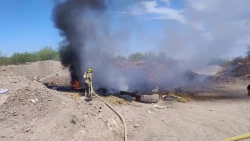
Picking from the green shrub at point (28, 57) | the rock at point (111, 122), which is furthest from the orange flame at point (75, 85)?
the green shrub at point (28, 57)

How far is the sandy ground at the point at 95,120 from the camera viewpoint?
23.2ft

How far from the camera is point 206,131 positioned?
27.6 feet

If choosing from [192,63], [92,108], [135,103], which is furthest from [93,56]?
[192,63]

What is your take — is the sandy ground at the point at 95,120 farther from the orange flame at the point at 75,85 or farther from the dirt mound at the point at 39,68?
the dirt mound at the point at 39,68

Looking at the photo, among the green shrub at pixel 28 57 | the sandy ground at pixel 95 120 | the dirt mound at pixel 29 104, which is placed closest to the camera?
the sandy ground at pixel 95 120

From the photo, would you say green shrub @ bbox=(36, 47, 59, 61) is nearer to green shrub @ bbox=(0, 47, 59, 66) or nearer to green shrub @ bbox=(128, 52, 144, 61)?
green shrub @ bbox=(0, 47, 59, 66)

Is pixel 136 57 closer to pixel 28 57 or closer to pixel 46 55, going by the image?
pixel 46 55

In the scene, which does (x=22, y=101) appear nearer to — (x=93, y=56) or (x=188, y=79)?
(x=93, y=56)

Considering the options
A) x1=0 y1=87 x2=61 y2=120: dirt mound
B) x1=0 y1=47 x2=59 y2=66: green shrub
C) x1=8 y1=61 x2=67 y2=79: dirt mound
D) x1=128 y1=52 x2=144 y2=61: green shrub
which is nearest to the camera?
x1=0 y1=87 x2=61 y2=120: dirt mound

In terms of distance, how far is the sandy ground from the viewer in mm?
7066

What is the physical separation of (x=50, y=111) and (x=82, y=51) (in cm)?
937

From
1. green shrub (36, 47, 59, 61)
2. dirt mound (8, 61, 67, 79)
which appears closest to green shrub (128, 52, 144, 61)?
green shrub (36, 47, 59, 61)

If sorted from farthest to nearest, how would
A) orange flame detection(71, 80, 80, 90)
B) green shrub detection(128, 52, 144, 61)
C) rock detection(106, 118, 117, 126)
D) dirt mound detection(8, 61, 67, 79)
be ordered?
green shrub detection(128, 52, 144, 61) < dirt mound detection(8, 61, 67, 79) < orange flame detection(71, 80, 80, 90) < rock detection(106, 118, 117, 126)

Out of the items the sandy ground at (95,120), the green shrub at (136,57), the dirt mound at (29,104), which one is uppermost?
the green shrub at (136,57)
